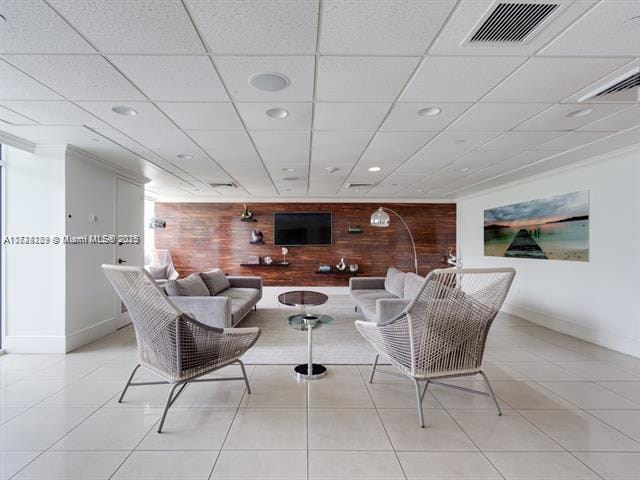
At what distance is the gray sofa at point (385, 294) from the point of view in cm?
333

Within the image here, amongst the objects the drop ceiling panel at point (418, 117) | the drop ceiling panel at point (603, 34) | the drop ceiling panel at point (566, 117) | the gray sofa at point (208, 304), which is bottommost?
the gray sofa at point (208, 304)

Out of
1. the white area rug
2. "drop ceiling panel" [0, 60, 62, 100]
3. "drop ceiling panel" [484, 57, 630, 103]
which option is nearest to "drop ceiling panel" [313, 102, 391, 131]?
"drop ceiling panel" [484, 57, 630, 103]

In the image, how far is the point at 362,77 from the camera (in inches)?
76.9

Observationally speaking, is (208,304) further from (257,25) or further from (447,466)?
(257,25)

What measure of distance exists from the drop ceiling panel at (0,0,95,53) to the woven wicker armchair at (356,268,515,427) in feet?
8.47

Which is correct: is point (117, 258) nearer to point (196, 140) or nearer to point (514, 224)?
point (196, 140)

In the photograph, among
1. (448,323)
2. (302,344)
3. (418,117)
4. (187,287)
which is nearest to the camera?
(448,323)

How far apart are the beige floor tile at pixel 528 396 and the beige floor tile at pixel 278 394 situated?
1732 millimetres

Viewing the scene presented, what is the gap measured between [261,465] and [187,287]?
2.67m

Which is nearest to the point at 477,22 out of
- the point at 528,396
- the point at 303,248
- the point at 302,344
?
the point at 528,396

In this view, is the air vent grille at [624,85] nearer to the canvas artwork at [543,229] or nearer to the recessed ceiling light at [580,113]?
the recessed ceiling light at [580,113]

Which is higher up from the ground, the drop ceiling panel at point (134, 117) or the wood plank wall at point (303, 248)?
the drop ceiling panel at point (134, 117)

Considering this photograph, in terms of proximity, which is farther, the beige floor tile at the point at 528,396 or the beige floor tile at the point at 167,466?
the beige floor tile at the point at 528,396

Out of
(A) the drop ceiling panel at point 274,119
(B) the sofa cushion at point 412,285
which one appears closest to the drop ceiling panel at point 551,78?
(A) the drop ceiling panel at point 274,119
